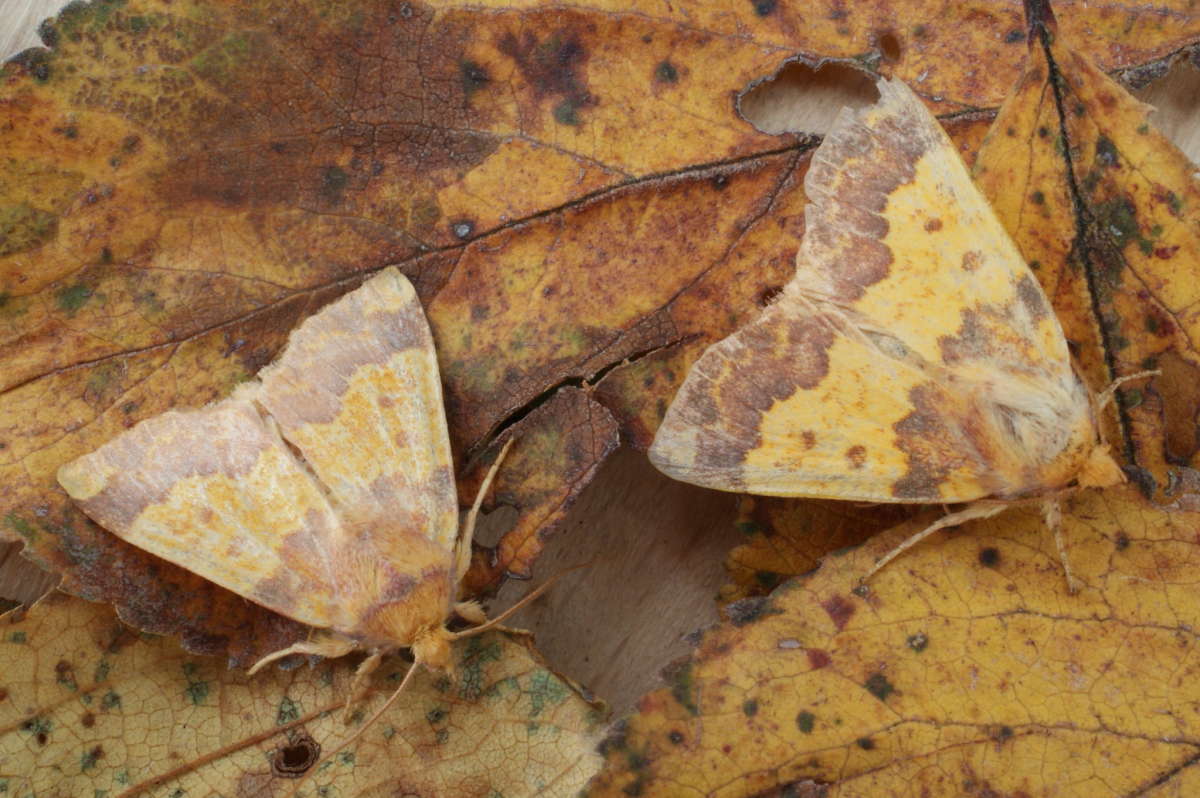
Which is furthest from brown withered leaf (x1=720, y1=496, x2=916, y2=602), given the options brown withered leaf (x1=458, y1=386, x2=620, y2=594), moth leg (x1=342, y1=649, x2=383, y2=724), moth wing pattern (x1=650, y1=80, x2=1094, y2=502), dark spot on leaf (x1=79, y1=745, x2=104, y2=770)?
dark spot on leaf (x1=79, y1=745, x2=104, y2=770)

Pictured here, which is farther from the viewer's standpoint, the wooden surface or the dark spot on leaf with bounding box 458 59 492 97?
the wooden surface

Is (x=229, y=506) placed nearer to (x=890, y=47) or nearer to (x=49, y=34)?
(x=49, y=34)

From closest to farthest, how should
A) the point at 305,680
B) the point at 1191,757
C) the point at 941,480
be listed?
the point at 1191,757
the point at 941,480
the point at 305,680

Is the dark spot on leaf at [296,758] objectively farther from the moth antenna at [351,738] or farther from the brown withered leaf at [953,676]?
the brown withered leaf at [953,676]

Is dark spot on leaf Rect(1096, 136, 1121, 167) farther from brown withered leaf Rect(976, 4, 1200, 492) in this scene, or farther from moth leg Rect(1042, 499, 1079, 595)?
moth leg Rect(1042, 499, 1079, 595)

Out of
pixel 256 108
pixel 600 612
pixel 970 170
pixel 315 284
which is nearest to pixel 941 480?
pixel 970 170

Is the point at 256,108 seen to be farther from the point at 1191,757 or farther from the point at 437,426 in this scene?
A: the point at 1191,757
